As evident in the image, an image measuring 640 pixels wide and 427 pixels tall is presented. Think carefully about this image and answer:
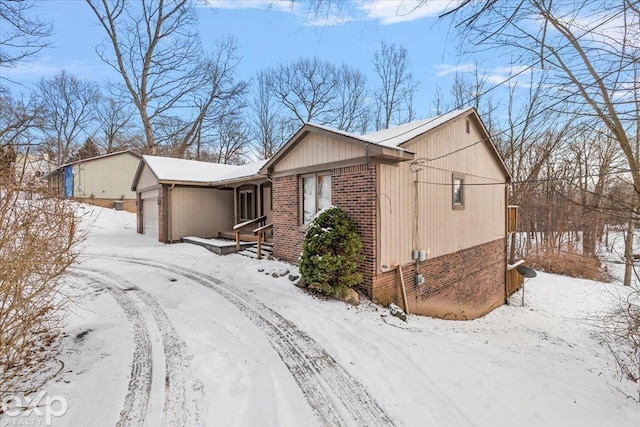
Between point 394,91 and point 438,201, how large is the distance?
682 inches

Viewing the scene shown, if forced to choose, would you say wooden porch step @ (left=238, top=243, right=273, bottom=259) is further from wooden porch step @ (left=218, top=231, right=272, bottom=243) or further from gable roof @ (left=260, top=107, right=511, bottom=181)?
gable roof @ (left=260, top=107, right=511, bottom=181)

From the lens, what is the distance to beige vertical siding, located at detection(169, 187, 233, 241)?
529 inches

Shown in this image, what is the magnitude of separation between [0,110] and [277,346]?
907 cm

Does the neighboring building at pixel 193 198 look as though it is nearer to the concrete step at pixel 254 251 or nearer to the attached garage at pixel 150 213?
the attached garage at pixel 150 213

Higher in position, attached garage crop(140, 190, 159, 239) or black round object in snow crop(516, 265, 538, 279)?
attached garage crop(140, 190, 159, 239)

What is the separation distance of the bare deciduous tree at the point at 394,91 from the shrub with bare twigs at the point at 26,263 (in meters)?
21.2

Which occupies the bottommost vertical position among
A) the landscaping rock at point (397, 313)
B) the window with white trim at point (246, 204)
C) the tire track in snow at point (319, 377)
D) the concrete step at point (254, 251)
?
the landscaping rock at point (397, 313)

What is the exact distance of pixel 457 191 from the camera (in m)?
9.40

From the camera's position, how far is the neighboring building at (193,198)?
13.2 meters

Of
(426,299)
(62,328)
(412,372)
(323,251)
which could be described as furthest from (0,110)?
(426,299)

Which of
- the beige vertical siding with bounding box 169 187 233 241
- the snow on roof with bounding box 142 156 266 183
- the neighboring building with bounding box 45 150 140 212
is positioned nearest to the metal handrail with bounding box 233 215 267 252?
the snow on roof with bounding box 142 156 266 183

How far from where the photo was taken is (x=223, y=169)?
16797 mm

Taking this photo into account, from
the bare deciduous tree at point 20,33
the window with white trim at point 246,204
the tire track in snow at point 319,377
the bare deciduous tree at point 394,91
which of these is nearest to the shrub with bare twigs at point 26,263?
the tire track in snow at point 319,377

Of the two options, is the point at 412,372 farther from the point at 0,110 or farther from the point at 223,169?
the point at 223,169
